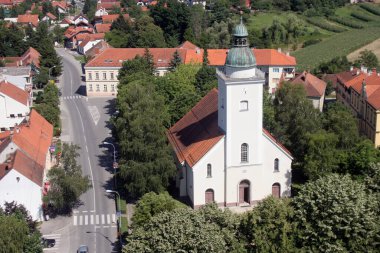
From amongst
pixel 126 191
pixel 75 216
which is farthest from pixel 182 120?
pixel 75 216

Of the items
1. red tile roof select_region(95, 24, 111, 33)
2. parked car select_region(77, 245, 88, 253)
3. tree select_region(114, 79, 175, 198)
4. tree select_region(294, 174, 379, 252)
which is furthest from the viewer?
red tile roof select_region(95, 24, 111, 33)

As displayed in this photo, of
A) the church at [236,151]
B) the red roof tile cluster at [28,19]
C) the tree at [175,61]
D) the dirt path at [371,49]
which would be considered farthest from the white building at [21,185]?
the red roof tile cluster at [28,19]

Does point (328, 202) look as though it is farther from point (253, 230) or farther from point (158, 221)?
point (158, 221)

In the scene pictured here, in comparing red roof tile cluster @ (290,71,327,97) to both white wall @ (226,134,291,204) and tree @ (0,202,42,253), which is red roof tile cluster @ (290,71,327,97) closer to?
white wall @ (226,134,291,204)

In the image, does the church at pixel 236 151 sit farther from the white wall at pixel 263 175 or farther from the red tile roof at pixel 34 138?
the red tile roof at pixel 34 138

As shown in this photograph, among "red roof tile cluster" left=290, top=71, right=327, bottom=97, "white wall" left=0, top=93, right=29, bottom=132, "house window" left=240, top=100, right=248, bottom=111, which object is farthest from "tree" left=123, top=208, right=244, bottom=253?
"red roof tile cluster" left=290, top=71, right=327, bottom=97

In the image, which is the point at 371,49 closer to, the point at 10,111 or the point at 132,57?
the point at 132,57
